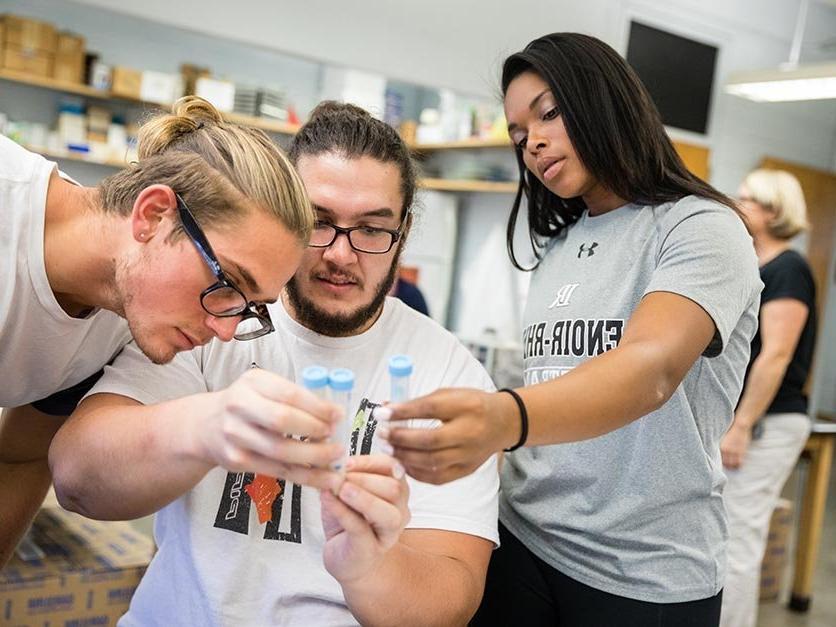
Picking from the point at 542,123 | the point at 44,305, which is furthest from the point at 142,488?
the point at 542,123

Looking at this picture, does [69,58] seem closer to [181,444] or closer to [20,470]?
[20,470]

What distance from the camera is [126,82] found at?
536 centimetres

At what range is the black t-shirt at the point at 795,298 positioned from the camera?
2.98 meters

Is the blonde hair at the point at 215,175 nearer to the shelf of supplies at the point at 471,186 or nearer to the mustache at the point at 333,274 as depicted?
the mustache at the point at 333,274

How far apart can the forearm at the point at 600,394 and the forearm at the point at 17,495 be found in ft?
3.79

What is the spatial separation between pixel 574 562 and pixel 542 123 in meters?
0.78

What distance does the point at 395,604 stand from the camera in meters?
1.21

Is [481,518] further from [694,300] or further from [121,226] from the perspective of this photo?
[121,226]

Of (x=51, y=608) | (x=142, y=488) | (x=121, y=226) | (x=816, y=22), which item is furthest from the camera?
(x=816, y=22)

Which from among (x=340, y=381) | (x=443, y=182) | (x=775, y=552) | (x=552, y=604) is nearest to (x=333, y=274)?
(x=340, y=381)

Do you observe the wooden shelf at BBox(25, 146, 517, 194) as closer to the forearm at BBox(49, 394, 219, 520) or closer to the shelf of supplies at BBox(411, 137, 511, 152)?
the shelf of supplies at BBox(411, 137, 511, 152)

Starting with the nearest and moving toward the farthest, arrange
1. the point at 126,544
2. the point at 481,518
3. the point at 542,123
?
the point at 481,518, the point at 542,123, the point at 126,544

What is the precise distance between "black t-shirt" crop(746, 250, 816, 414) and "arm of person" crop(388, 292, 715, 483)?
1834 mm

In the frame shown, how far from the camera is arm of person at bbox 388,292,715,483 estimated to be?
0.91 meters
